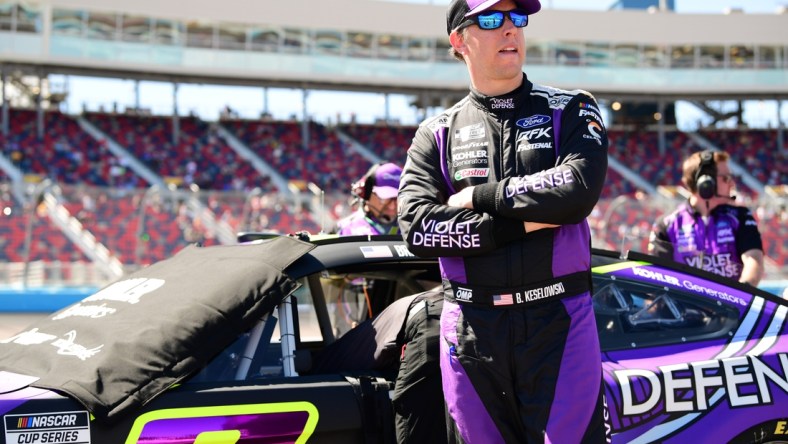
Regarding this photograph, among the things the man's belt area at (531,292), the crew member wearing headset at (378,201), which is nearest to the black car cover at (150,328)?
the man's belt area at (531,292)

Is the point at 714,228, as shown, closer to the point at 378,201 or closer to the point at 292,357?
the point at 378,201

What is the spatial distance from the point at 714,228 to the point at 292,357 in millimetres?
3197

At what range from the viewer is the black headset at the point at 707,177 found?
4.87m

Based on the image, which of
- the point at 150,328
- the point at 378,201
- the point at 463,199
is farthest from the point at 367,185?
the point at 463,199

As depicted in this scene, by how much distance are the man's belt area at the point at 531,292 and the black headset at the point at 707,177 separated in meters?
2.95

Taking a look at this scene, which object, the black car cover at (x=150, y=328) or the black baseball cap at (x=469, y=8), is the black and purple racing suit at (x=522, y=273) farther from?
the black car cover at (x=150, y=328)

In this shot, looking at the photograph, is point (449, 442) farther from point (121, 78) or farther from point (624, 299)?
point (121, 78)

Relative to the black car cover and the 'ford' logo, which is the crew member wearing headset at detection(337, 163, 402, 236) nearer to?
the black car cover

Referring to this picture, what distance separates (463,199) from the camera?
90.7 inches

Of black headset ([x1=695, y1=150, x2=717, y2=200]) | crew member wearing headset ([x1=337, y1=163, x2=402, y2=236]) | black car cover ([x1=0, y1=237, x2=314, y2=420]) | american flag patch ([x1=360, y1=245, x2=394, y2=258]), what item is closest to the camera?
black car cover ([x1=0, y1=237, x2=314, y2=420])

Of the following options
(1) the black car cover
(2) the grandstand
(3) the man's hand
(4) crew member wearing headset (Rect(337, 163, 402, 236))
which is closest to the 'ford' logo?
(3) the man's hand

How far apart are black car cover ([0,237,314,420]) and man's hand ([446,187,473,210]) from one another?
0.74 meters

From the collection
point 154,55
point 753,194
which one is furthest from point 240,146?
point 753,194

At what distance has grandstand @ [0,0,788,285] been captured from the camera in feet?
89.9
